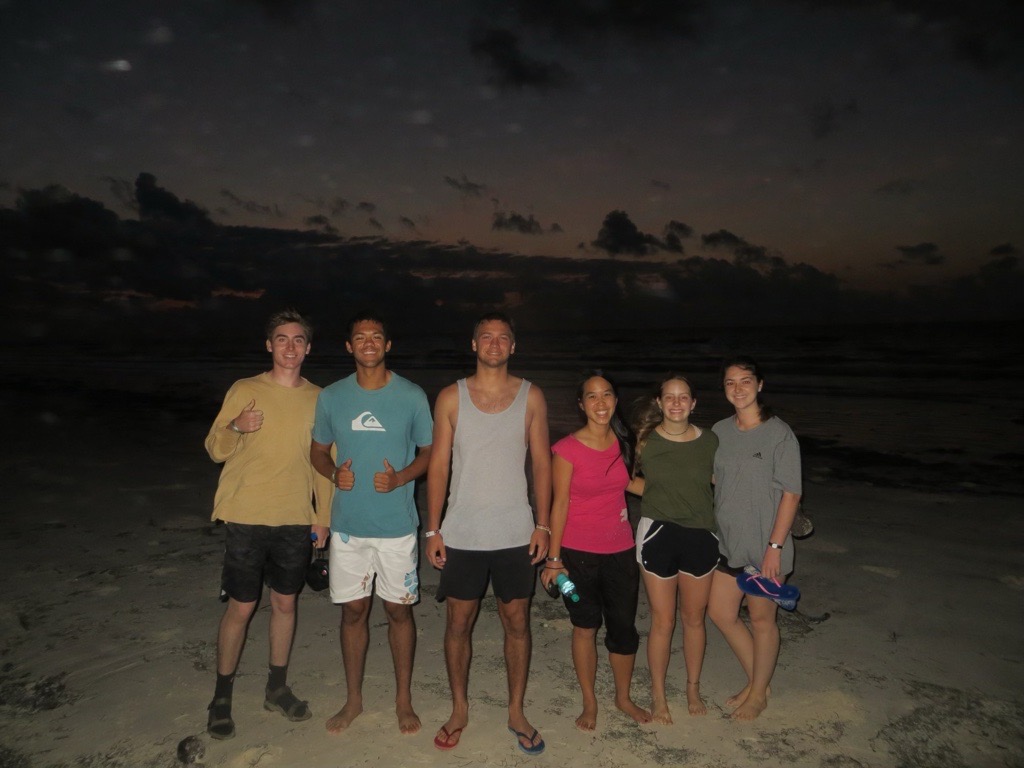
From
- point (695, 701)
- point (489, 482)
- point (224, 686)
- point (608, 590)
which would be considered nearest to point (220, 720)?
point (224, 686)

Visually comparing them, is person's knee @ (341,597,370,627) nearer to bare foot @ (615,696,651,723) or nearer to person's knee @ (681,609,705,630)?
bare foot @ (615,696,651,723)

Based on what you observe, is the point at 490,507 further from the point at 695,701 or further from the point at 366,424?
the point at 695,701

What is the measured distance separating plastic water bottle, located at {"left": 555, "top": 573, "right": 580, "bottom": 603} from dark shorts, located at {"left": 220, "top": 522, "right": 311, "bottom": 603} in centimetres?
151

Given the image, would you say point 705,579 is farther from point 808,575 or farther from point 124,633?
point 124,633

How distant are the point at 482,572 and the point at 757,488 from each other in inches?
63.8

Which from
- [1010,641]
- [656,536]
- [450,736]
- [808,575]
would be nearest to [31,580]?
[450,736]

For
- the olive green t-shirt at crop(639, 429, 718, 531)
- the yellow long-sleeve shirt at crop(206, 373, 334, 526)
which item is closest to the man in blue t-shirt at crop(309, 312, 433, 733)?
the yellow long-sleeve shirt at crop(206, 373, 334, 526)

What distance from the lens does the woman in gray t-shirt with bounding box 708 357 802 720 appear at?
11.8 ft

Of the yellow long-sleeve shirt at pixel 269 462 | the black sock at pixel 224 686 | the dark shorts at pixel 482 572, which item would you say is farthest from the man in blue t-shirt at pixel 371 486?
the black sock at pixel 224 686

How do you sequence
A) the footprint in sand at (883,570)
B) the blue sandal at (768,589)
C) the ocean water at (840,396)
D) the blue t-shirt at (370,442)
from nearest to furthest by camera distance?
the blue sandal at (768,589)
the blue t-shirt at (370,442)
the footprint in sand at (883,570)
the ocean water at (840,396)

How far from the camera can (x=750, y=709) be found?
379 centimetres

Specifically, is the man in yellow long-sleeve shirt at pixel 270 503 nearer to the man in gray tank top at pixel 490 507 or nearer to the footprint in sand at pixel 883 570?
the man in gray tank top at pixel 490 507

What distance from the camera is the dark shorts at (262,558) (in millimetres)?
3660

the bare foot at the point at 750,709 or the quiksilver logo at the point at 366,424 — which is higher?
the quiksilver logo at the point at 366,424
